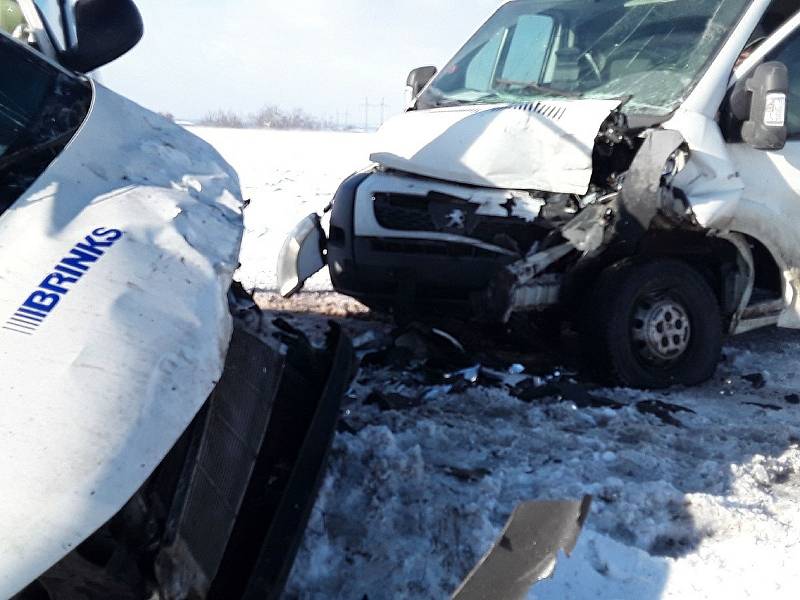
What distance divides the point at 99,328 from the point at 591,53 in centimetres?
435

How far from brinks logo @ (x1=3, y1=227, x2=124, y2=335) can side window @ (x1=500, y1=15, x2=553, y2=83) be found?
394 cm

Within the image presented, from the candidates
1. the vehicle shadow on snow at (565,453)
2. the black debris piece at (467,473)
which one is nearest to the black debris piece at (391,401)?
the vehicle shadow on snow at (565,453)

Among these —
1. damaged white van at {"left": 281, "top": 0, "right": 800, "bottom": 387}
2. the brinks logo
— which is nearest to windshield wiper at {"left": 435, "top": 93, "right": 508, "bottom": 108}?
damaged white van at {"left": 281, "top": 0, "right": 800, "bottom": 387}

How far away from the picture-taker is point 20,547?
1.79 m

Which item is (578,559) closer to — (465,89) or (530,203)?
(530,203)

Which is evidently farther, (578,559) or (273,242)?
(273,242)

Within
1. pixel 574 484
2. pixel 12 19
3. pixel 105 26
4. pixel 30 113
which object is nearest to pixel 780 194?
pixel 574 484

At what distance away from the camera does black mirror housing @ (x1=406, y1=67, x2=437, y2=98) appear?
6.72 m

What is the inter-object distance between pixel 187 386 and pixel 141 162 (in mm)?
1030

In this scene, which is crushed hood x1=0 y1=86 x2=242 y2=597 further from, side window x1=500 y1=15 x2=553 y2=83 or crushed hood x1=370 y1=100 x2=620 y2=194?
side window x1=500 y1=15 x2=553 y2=83

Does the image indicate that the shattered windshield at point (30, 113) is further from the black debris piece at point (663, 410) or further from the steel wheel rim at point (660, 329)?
the steel wheel rim at point (660, 329)

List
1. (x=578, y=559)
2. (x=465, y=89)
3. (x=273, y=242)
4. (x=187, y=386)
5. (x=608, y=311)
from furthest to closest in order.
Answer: (x=273, y=242)
(x=465, y=89)
(x=608, y=311)
(x=578, y=559)
(x=187, y=386)

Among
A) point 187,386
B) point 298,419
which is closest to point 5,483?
point 187,386

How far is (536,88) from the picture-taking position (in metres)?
5.64
